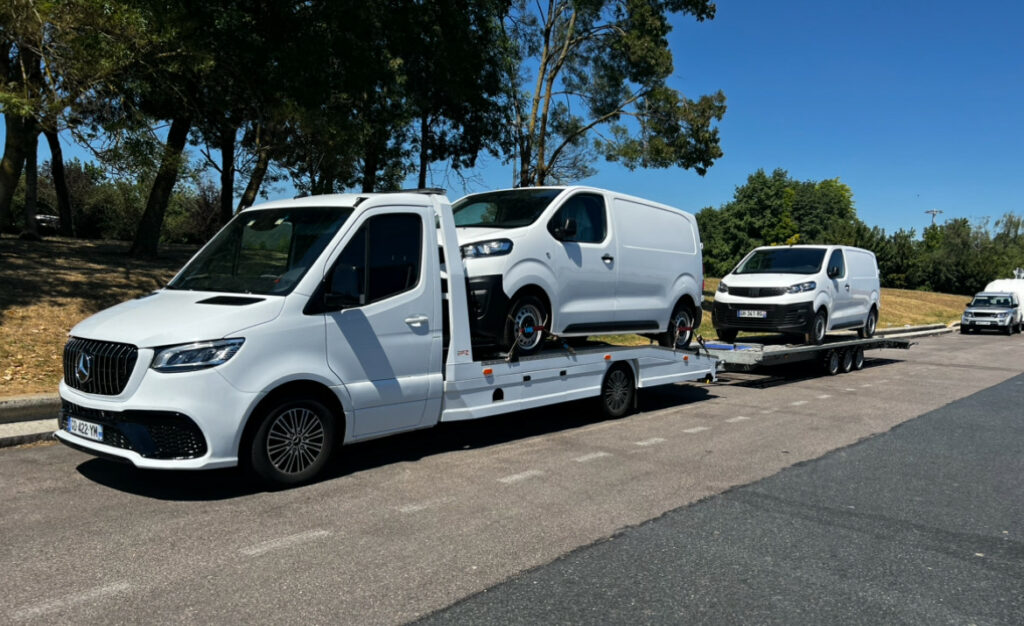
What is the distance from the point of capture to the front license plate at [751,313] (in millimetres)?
12336

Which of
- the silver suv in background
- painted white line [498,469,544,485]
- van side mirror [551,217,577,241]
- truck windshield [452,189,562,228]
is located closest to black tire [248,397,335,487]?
painted white line [498,469,544,485]

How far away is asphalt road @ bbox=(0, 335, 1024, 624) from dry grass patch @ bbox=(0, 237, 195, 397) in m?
3.37

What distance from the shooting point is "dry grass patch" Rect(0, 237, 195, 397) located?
9.25 m

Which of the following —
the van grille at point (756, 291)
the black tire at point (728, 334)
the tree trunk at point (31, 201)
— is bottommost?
the black tire at point (728, 334)

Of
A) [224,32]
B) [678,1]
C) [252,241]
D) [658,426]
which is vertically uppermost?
[678,1]

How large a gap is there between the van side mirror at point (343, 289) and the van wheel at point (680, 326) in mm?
4796

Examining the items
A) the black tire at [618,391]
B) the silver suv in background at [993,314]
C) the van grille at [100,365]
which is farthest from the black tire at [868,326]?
the silver suv in background at [993,314]

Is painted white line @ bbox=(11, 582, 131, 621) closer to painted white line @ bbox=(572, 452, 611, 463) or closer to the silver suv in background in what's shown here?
painted white line @ bbox=(572, 452, 611, 463)

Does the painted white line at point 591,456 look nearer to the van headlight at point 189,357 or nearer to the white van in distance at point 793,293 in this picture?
the van headlight at point 189,357

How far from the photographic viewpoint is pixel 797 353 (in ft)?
38.6

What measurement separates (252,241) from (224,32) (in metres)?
7.52

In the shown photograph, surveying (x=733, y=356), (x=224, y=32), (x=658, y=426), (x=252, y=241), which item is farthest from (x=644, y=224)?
(x=224, y=32)

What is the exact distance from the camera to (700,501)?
Result: 544cm

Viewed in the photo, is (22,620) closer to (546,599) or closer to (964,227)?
(546,599)
